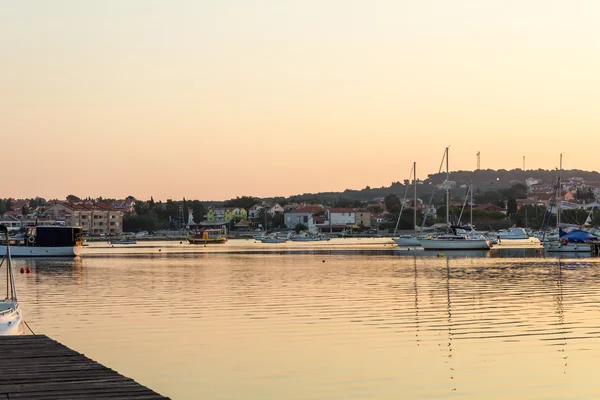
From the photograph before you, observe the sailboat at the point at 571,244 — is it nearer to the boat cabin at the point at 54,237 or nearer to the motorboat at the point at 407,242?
the motorboat at the point at 407,242

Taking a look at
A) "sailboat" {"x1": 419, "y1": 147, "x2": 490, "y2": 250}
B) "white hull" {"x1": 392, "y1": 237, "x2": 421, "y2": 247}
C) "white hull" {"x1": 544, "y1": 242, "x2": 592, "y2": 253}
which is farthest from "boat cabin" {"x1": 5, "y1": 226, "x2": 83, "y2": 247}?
"white hull" {"x1": 544, "y1": 242, "x2": 592, "y2": 253}

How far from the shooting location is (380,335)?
28188mm

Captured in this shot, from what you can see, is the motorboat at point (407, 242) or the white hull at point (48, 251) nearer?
the white hull at point (48, 251)

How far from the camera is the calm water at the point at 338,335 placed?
805 inches

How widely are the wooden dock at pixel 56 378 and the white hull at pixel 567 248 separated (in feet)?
286

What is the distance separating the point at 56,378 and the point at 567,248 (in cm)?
9092

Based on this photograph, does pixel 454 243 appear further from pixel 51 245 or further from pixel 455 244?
pixel 51 245

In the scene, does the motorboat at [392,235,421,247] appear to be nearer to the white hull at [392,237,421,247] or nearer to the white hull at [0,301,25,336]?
the white hull at [392,237,421,247]

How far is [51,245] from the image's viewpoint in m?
103

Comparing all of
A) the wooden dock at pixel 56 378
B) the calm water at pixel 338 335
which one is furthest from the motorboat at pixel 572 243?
the wooden dock at pixel 56 378

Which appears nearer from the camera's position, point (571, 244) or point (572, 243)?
point (571, 244)

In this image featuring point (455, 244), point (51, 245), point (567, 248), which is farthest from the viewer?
point (455, 244)

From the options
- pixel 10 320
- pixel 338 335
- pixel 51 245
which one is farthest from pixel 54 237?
pixel 338 335

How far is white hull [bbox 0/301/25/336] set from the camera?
82.6ft
